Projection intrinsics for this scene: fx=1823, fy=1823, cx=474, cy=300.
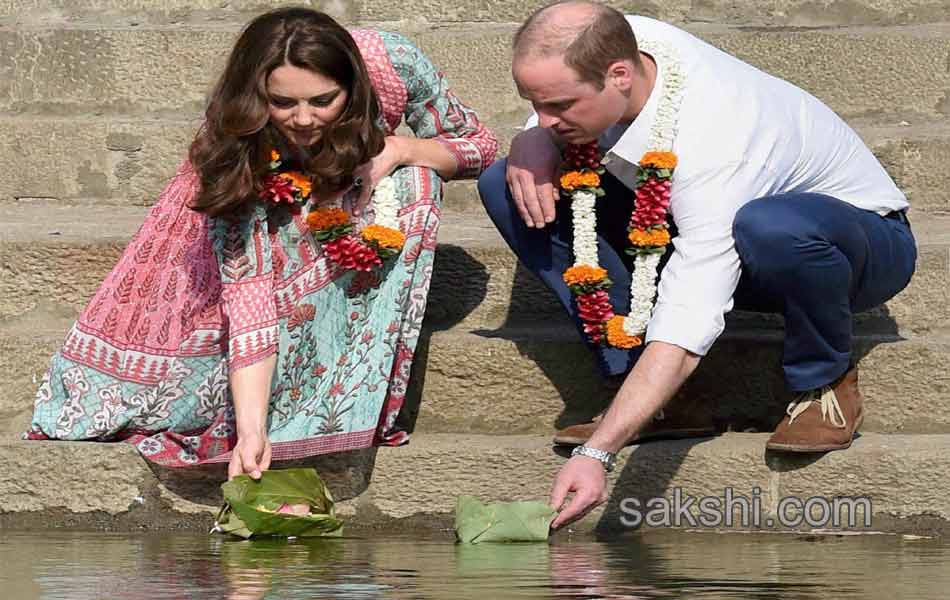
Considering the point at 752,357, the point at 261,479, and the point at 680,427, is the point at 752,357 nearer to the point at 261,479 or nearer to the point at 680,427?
the point at 680,427

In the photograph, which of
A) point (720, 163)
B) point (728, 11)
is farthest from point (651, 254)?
point (728, 11)

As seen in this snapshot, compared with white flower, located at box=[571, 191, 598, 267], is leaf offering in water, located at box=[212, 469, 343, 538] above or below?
below

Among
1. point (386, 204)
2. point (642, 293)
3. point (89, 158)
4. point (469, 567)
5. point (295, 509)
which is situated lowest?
point (469, 567)

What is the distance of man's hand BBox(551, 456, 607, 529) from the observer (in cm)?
334

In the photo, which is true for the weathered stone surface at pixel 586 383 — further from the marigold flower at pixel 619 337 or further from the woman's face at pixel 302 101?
the woman's face at pixel 302 101

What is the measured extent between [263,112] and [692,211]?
36.5 inches

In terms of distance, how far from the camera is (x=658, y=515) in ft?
13.1

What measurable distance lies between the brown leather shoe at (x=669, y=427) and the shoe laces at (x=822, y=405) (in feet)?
0.79

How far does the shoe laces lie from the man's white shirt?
0.43 metres

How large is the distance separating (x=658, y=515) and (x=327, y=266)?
37.0 inches

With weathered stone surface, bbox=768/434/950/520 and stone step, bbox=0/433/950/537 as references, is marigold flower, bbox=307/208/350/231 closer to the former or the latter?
stone step, bbox=0/433/950/537

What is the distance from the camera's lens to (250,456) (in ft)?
12.7

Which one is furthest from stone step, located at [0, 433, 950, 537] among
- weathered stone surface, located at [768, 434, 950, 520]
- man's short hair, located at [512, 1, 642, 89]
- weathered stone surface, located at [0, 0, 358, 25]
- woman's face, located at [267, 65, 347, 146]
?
weathered stone surface, located at [0, 0, 358, 25]

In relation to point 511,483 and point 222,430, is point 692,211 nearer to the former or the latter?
point 511,483
